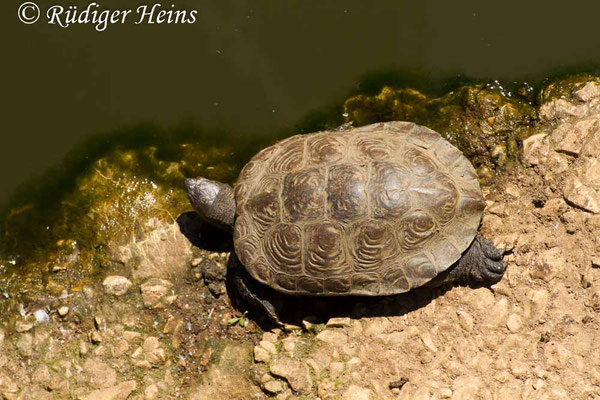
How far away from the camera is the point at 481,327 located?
14.1 feet

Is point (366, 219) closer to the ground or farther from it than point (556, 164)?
closer to the ground

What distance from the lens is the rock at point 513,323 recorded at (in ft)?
13.9

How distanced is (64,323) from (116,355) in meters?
0.66

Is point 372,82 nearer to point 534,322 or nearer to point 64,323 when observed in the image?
point 534,322

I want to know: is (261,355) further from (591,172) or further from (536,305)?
(591,172)

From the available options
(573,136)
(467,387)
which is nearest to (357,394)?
(467,387)

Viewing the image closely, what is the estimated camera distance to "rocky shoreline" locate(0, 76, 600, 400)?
4.18 m

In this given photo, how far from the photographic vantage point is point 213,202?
4.82 metres

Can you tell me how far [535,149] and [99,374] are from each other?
4435 mm

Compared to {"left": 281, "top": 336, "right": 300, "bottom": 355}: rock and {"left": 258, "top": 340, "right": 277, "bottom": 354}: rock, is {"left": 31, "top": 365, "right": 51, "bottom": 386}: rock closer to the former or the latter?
{"left": 258, "top": 340, "right": 277, "bottom": 354}: rock

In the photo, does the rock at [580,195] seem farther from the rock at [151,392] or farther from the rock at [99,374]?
the rock at [99,374]

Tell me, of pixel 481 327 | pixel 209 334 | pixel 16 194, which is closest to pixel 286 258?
pixel 209 334

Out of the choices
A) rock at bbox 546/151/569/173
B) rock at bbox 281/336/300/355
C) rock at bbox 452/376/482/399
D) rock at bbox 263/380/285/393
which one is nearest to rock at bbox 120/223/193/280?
rock at bbox 281/336/300/355

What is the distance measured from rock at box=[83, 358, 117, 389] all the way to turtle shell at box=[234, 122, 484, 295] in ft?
5.32
